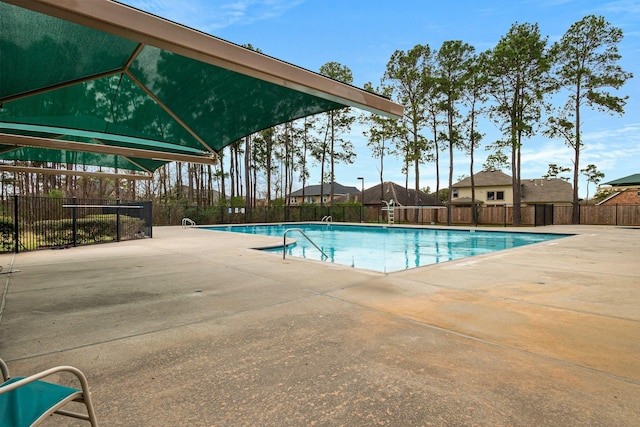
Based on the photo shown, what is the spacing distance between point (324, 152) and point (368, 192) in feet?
62.2

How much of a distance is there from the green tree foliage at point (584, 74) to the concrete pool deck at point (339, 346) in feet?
74.5

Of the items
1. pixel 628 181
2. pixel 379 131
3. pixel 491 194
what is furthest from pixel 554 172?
pixel 379 131

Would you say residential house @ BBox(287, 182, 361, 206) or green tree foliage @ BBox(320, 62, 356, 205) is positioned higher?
green tree foliage @ BBox(320, 62, 356, 205)

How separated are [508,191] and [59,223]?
40322 mm

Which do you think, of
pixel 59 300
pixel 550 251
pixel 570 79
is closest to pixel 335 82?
pixel 59 300

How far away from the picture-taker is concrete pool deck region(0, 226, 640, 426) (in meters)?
2.00

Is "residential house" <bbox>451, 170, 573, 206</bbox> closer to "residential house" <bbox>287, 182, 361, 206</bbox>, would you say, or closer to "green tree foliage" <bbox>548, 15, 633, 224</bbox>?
"green tree foliage" <bbox>548, 15, 633, 224</bbox>

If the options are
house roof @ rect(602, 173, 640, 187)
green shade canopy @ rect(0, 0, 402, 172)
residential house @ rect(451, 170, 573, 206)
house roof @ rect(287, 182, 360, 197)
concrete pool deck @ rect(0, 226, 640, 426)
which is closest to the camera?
concrete pool deck @ rect(0, 226, 640, 426)

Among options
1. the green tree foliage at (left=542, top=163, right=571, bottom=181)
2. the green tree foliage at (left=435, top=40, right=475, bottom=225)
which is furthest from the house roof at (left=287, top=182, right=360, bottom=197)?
the green tree foliage at (left=435, top=40, right=475, bottom=225)

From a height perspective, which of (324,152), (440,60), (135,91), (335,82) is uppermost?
(440,60)

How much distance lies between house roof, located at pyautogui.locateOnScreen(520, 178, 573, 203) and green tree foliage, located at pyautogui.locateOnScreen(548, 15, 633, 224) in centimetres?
1557

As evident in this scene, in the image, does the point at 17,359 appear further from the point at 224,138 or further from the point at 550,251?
the point at 550,251

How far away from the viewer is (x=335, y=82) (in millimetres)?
3299

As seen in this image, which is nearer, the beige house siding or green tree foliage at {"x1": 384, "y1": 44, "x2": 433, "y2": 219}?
green tree foliage at {"x1": 384, "y1": 44, "x2": 433, "y2": 219}
